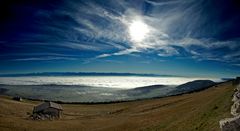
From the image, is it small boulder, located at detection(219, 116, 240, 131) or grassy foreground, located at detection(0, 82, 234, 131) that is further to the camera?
grassy foreground, located at detection(0, 82, 234, 131)

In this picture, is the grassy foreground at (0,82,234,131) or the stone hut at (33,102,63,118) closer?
the grassy foreground at (0,82,234,131)

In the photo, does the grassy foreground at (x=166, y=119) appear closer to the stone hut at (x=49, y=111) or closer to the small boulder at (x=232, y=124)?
the small boulder at (x=232, y=124)

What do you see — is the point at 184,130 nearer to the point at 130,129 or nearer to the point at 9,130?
the point at 130,129

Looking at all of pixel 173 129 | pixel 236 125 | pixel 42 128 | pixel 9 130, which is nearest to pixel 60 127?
pixel 42 128

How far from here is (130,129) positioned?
58969mm

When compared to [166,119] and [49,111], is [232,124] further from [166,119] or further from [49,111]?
[49,111]

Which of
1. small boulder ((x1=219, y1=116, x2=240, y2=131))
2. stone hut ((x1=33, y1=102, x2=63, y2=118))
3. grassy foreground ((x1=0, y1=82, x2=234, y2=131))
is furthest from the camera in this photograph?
stone hut ((x1=33, y1=102, x2=63, y2=118))

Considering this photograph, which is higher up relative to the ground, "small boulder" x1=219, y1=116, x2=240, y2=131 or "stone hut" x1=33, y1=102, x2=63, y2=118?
"small boulder" x1=219, y1=116, x2=240, y2=131

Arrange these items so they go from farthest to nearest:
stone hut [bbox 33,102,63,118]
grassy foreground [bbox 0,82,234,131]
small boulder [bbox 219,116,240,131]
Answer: stone hut [bbox 33,102,63,118]
grassy foreground [bbox 0,82,234,131]
small boulder [bbox 219,116,240,131]

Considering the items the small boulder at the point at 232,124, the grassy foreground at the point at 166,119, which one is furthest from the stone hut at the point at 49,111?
the small boulder at the point at 232,124

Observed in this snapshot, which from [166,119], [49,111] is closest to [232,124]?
[166,119]

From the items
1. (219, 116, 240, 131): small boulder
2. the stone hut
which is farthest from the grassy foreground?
the stone hut

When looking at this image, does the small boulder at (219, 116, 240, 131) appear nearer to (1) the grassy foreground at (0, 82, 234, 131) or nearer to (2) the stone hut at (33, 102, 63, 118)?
(1) the grassy foreground at (0, 82, 234, 131)

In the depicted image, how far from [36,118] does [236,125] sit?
283 ft
